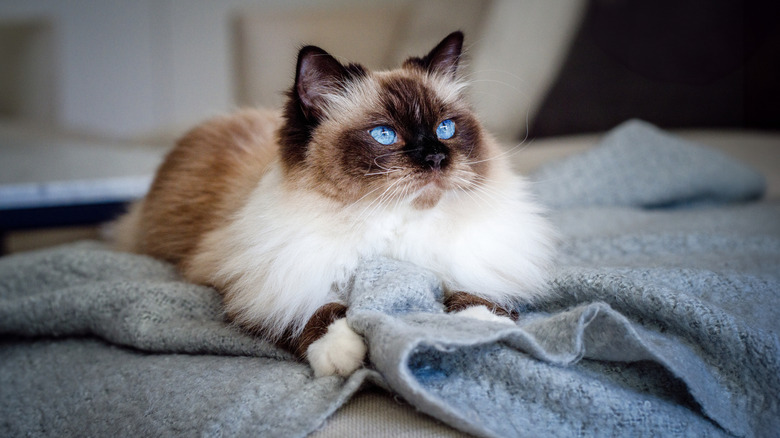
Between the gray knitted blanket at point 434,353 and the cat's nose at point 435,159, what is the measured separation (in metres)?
0.19

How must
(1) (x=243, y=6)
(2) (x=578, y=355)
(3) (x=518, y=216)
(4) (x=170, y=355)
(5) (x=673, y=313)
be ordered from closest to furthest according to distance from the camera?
(2) (x=578, y=355), (5) (x=673, y=313), (4) (x=170, y=355), (3) (x=518, y=216), (1) (x=243, y=6)

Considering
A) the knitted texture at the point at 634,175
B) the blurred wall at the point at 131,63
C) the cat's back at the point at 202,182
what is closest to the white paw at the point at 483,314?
the cat's back at the point at 202,182

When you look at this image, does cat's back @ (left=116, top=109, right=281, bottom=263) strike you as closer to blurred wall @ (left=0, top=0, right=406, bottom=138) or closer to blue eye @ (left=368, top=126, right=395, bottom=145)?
blue eye @ (left=368, top=126, right=395, bottom=145)

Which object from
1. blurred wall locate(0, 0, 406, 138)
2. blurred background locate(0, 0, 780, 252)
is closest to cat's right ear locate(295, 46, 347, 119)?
blurred background locate(0, 0, 780, 252)

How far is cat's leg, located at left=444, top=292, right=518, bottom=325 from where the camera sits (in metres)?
1.00

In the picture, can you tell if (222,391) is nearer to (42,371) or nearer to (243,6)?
(42,371)

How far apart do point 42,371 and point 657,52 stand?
10.3 feet

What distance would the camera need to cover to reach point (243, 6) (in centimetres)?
482

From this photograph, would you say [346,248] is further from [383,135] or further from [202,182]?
[202,182]

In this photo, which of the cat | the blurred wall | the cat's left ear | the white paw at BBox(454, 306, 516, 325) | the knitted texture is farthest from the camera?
the blurred wall

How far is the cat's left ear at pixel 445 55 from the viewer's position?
1299 mm

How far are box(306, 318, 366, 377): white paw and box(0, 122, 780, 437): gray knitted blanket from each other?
0.07 feet

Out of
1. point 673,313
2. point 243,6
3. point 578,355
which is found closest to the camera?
point 578,355

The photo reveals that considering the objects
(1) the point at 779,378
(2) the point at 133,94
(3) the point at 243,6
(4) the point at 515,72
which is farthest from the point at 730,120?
(2) the point at 133,94
